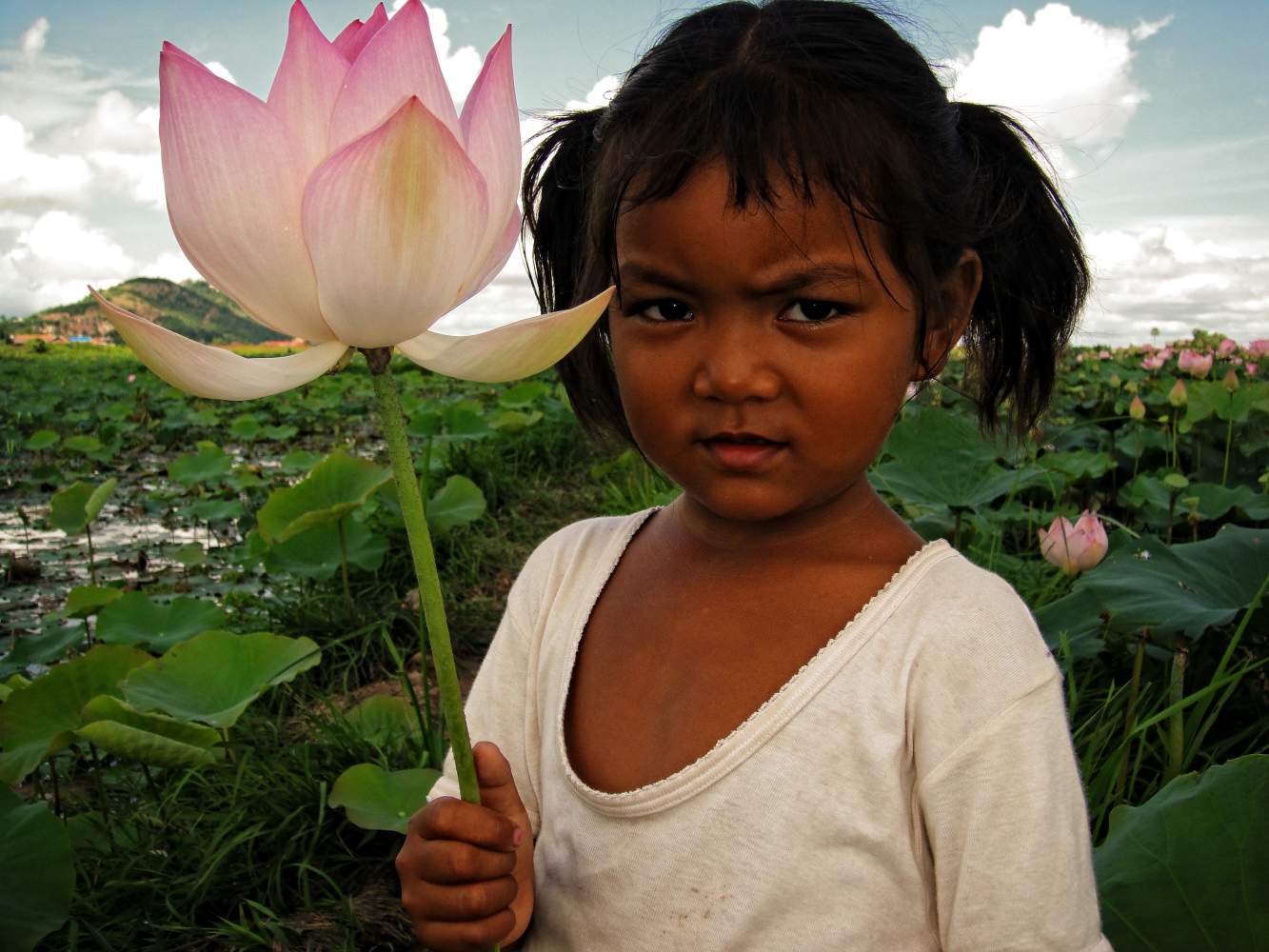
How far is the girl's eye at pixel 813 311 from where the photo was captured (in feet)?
2.59

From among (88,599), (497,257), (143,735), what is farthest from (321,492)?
(497,257)

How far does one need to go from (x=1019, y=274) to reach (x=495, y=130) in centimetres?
80

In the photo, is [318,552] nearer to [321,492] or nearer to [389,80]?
[321,492]

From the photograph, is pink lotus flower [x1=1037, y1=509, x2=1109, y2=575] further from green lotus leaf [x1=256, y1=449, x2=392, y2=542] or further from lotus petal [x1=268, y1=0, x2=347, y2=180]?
lotus petal [x1=268, y1=0, x2=347, y2=180]

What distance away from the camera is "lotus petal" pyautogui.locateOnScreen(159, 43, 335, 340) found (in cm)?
44

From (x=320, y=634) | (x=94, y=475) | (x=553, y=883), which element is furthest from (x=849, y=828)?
(x=94, y=475)

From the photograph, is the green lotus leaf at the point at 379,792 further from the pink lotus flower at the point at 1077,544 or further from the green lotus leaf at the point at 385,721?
the pink lotus flower at the point at 1077,544

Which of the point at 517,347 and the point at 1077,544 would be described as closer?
the point at 517,347

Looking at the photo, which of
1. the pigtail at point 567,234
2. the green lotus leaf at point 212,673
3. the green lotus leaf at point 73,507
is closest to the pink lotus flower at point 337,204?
the pigtail at point 567,234

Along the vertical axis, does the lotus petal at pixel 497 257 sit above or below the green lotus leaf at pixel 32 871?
above

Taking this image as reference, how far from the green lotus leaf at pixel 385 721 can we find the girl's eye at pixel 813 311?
1.01 m

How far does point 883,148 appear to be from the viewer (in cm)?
85

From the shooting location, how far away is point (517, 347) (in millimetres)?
463

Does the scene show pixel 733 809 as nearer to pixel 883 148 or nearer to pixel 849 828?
pixel 849 828
